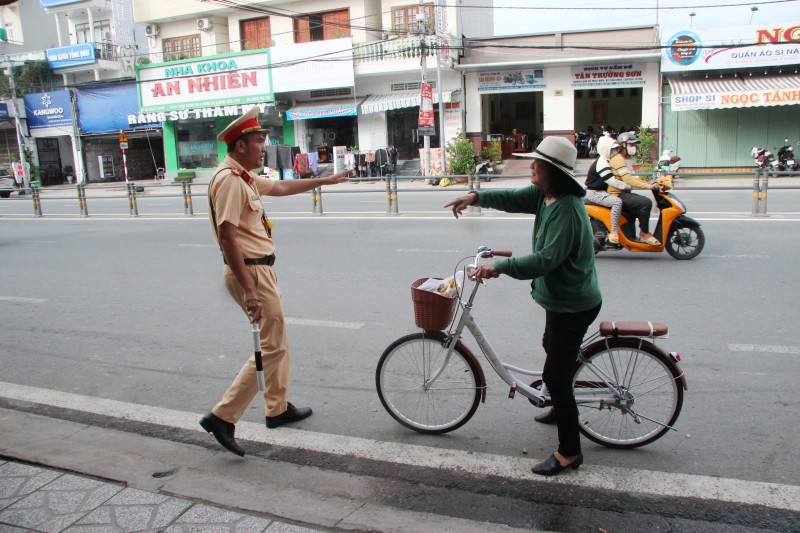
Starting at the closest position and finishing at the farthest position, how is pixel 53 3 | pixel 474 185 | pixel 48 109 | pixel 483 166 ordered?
pixel 474 185, pixel 483 166, pixel 53 3, pixel 48 109

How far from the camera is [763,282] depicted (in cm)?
740

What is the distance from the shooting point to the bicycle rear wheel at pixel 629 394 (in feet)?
11.8

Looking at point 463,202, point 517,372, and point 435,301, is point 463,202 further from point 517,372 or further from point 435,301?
point 517,372

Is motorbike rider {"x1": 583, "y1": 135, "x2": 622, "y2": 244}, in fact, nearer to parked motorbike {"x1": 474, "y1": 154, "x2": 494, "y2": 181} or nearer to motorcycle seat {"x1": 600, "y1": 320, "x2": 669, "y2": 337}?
motorcycle seat {"x1": 600, "y1": 320, "x2": 669, "y2": 337}

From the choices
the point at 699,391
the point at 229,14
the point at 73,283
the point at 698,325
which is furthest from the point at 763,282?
the point at 229,14

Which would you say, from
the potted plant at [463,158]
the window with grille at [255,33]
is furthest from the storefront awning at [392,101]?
the window with grille at [255,33]

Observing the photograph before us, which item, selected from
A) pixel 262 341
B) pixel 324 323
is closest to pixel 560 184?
pixel 262 341

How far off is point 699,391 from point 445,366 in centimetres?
190

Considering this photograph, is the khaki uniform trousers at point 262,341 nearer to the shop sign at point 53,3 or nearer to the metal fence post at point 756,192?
the metal fence post at point 756,192

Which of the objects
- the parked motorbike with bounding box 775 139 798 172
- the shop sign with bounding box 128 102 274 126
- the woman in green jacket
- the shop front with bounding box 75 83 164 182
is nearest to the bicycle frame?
the woman in green jacket

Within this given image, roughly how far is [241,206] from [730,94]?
77.6 ft

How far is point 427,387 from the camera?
3.99m

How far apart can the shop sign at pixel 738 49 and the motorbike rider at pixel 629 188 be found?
17663 mm

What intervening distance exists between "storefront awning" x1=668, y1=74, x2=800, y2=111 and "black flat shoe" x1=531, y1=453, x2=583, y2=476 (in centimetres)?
2291
